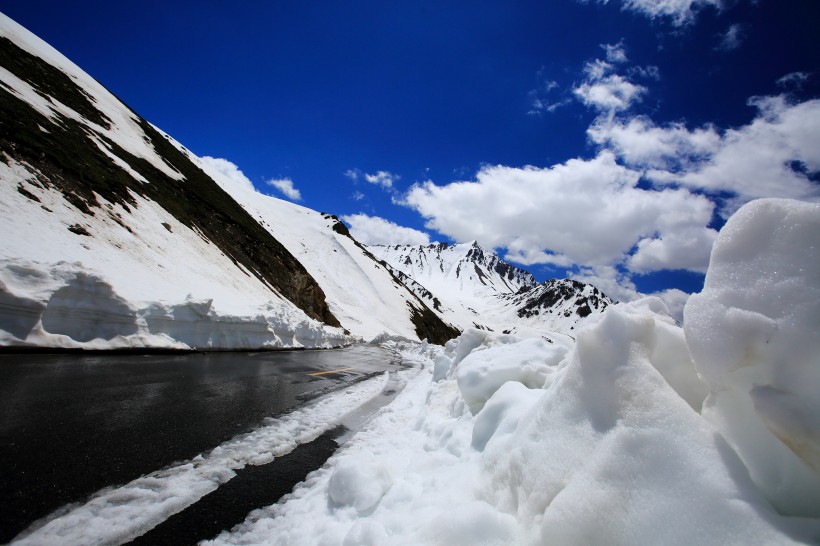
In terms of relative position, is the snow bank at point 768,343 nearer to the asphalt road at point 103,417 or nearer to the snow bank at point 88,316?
the asphalt road at point 103,417

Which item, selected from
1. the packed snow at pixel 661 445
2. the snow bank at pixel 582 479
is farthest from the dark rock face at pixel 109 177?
the packed snow at pixel 661 445

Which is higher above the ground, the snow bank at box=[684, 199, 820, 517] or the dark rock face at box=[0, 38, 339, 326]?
the dark rock face at box=[0, 38, 339, 326]

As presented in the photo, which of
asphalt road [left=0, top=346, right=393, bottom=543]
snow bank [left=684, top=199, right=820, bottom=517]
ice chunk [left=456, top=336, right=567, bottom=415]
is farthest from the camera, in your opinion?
ice chunk [left=456, top=336, right=567, bottom=415]

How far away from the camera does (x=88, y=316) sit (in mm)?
8773

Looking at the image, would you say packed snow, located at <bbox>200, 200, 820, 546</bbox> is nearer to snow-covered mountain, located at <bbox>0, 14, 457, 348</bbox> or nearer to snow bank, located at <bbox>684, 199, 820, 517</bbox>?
snow bank, located at <bbox>684, 199, 820, 517</bbox>

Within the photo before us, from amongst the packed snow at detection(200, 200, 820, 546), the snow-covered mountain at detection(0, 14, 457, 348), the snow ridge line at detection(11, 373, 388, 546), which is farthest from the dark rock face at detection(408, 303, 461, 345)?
the packed snow at detection(200, 200, 820, 546)

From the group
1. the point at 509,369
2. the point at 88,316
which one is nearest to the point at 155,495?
the point at 509,369

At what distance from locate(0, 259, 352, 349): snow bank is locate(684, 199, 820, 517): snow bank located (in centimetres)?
1042

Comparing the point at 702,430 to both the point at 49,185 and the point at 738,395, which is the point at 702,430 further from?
the point at 49,185

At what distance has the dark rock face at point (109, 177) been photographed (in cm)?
1542

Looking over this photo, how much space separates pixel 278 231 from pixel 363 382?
54.8m

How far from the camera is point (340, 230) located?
76375mm

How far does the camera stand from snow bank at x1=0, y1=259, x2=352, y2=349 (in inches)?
288

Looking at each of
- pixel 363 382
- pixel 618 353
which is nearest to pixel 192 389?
pixel 363 382
